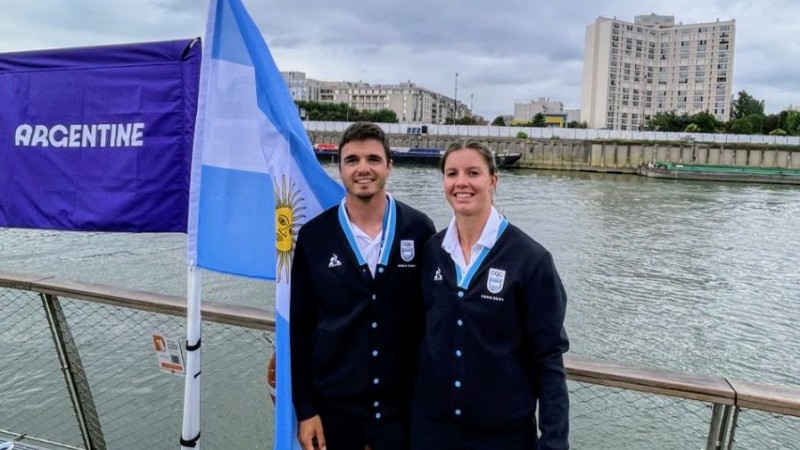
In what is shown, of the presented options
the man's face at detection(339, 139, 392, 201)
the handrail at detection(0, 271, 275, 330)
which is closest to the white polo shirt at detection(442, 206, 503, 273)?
the man's face at detection(339, 139, 392, 201)

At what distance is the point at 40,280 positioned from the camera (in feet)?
10.4

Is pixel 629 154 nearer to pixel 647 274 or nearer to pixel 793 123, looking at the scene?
pixel 793 123

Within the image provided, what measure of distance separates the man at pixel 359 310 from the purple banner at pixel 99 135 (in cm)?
93

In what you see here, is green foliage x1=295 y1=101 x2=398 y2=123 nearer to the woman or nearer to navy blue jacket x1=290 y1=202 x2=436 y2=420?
navy blue jacket x1=290 y1=202 x2=436 y2=420

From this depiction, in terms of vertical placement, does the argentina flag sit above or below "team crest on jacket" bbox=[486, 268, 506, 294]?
above

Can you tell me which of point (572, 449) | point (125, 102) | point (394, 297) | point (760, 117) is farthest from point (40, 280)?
point (760, 117)

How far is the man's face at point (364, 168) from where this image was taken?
2.29 meters

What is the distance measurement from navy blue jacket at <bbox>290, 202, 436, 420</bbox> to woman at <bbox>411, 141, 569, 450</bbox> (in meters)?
0.13

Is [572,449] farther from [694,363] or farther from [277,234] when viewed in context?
[277,234]

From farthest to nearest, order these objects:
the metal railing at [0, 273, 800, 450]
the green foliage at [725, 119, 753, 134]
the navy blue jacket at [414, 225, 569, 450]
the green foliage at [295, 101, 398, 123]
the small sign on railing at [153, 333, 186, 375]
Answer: the green foliage at [295, 101, 398, 123], the green foliage at [725, 119, 753, 134], the metal railing at [0, 273, 800, 450], the small sign on railing at [153, 333, 186, 375], the navy blue jacket at [414, 225, 569, 450]

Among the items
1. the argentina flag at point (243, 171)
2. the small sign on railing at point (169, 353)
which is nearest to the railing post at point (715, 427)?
the argentina flag at point (243, 171)

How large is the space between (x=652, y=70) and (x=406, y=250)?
542 feet

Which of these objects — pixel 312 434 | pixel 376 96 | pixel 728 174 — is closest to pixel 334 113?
pixel 728 174

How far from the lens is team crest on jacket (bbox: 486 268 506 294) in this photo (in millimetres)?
2027
